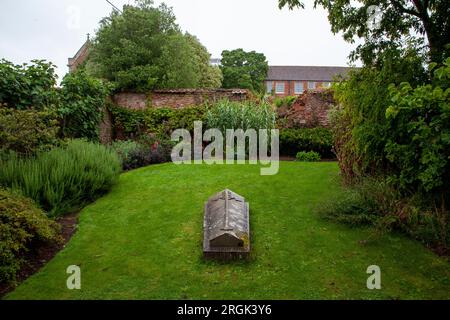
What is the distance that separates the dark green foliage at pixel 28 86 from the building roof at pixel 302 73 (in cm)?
5044

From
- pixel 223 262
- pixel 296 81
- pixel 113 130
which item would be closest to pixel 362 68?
pixel 223 262

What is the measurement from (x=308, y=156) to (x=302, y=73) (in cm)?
5211

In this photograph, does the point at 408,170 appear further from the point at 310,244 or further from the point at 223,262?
the point at 223,262

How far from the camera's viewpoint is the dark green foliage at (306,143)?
12039 mm

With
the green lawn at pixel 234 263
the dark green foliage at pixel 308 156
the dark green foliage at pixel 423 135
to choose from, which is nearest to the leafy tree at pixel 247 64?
the dark green foliage at pixel 308 156

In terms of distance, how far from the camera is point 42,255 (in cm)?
584

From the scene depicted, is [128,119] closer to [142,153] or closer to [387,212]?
[142,153]

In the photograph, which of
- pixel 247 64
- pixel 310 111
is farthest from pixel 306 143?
pixel 247 64

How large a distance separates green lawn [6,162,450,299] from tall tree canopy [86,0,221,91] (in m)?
9.22

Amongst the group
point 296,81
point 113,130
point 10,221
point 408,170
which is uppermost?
point 296,81

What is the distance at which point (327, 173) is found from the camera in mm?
9414

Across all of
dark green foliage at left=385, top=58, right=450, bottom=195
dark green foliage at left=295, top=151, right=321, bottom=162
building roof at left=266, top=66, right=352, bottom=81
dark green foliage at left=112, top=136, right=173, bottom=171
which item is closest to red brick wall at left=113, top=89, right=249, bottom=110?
dark green foliage at left=112, top=136, right=173, bottom=171
